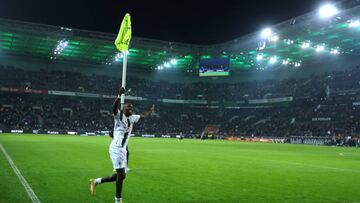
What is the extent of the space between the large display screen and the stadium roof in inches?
138

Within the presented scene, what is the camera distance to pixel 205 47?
2714 inches

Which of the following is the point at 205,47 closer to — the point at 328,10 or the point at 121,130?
the point at 328,10

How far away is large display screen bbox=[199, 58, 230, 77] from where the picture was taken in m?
63.9

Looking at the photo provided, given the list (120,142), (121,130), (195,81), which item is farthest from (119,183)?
(195,81)

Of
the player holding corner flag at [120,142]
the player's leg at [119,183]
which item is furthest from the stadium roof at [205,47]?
the player's leg at [119,183]

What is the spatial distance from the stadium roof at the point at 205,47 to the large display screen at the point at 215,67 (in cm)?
351

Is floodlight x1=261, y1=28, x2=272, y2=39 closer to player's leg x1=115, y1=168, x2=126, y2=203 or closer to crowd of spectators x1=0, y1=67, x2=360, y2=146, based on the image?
crowd of spectators x1=0, y1=67, x2=360, y2=146

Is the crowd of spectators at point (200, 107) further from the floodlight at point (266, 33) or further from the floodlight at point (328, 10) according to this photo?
the floodlight at point (328, 10)

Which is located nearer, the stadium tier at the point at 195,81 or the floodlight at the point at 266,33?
the floodlight at the point at 266,33

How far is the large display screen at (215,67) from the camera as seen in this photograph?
6391cm

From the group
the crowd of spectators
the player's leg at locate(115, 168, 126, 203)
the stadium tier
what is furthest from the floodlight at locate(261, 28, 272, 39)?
the player's leg at locate(115, 168, 126, 203)

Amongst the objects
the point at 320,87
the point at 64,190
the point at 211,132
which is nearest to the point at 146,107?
the point at 211,132

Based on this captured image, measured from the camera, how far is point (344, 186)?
12883 mm

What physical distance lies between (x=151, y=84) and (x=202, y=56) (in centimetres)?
1746
